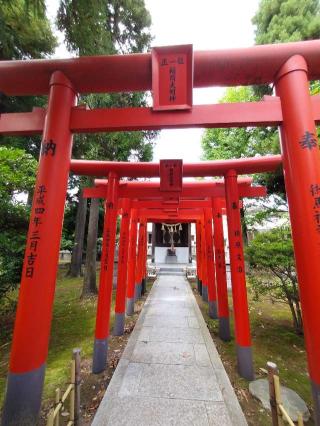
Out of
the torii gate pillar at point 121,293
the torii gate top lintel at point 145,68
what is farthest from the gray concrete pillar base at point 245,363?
the torii gate top lintel at point 145,68

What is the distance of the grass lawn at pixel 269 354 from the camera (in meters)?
4.09

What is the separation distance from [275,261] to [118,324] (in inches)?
181

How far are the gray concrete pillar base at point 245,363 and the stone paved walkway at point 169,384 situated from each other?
423mm

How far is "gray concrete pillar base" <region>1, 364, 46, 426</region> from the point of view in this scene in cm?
275

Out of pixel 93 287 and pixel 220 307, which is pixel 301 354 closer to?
pixel 220 307

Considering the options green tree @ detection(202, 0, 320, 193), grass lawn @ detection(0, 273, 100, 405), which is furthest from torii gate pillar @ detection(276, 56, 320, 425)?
green tree @ detection(202, 0, 320, 193)

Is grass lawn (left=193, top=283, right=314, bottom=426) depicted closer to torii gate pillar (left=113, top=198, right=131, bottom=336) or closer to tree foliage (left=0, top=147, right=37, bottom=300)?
torii gate pillar (left=113, top=198, right=131, bottom=336)

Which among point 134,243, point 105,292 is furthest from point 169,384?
point 134,243

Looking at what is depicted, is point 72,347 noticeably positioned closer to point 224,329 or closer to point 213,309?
point 224,329

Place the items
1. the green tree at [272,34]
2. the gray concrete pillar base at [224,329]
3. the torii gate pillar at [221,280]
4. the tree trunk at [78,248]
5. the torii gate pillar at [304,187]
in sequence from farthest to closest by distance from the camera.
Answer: the tree trunk at [78,248] < the green tree at [272,34] < the gray concrete pillar base at [224,329] < the torii gate pillar at [221,280] < the torii gate pillar at [304,187]

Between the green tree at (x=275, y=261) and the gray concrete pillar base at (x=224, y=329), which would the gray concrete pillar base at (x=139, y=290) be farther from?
the green tree at (x=275, y=261)

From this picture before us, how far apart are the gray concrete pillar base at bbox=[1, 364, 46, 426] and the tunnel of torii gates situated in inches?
0.4

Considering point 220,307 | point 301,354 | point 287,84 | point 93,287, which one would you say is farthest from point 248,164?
point 93,287

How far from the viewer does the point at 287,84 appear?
3.17 m
